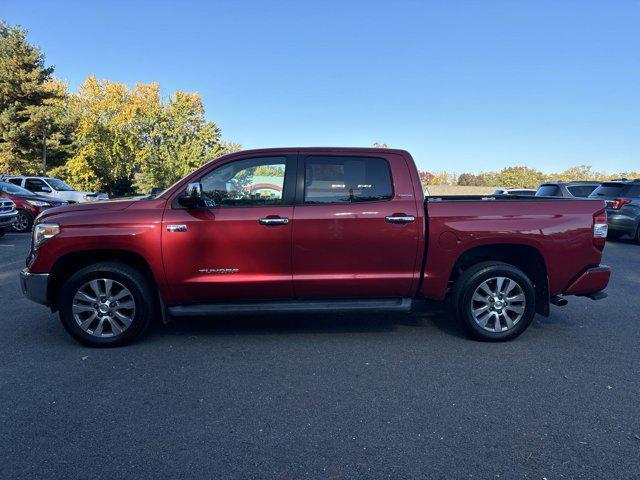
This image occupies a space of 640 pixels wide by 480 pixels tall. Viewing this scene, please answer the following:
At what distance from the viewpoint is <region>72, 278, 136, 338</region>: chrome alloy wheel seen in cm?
431

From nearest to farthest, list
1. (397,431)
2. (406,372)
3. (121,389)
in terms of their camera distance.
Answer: (397,431)
(121,389)
(406,372)

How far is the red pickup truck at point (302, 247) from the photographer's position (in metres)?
4.27

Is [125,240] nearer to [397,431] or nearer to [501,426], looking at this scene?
→ [397,431]

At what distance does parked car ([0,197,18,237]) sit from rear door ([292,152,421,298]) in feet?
38.4

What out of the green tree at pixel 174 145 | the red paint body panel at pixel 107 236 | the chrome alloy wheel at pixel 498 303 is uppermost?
the green tree at pixel 174 145

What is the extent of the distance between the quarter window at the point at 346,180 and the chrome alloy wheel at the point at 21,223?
14.1m

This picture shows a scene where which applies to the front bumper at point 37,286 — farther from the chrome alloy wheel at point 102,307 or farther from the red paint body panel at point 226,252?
the red paint body panel at point 226,252

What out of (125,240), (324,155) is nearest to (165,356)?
(125,240)

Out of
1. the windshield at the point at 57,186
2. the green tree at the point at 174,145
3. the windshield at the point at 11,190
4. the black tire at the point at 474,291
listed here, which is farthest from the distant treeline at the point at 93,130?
the black tire at the point at 474,291

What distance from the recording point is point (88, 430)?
114 inches

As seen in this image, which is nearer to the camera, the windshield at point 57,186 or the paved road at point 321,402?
the paved road at point 321,402

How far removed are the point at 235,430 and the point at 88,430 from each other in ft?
3.16

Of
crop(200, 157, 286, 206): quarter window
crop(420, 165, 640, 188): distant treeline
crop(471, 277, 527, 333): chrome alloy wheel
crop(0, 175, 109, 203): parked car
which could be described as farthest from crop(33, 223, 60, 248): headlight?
crop(420, 165, 640, 188): distant treeline

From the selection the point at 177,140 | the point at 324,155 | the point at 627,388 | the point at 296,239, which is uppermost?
the point at 177,140
